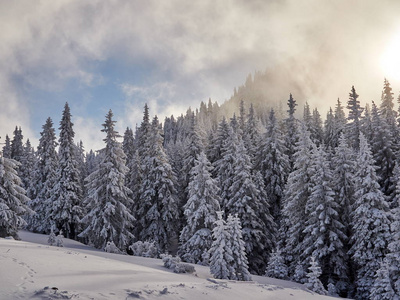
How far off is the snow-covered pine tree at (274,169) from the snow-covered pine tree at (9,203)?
27.8 m

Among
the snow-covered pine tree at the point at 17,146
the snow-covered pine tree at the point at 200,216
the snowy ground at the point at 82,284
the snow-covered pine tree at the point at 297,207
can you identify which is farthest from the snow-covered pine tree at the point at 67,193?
the snow-covered pine tree at the point at 17,146

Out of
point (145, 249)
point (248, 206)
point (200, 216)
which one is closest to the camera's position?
point (145, 249)

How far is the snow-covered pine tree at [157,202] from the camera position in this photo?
35.0 meters

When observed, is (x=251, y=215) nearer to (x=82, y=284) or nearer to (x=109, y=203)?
(x=109, y=203)

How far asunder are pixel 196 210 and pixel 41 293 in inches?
908

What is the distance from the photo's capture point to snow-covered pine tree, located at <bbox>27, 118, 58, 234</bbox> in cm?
3597

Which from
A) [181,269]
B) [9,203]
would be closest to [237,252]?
[181,269]

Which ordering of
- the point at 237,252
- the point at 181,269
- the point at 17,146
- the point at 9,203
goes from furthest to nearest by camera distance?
the point at 17,146 → the point at 9,203 → the point at 237,252 → the point at 181,269

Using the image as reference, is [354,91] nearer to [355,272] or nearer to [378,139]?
[378,139]

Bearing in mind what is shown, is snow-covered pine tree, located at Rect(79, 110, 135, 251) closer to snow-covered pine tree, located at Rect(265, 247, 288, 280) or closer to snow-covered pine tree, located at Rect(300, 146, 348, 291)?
snow-covered pine tree, located at Rect(265, 247, 288, 280)

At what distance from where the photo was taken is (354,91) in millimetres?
49906

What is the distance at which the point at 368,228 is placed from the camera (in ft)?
80.7

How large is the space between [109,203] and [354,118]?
1562 inches

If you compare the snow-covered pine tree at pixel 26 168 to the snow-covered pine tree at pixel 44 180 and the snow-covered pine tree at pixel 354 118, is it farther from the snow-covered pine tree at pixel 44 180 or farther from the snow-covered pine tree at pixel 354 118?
the snow-covered pine tree at pixel 354 118
